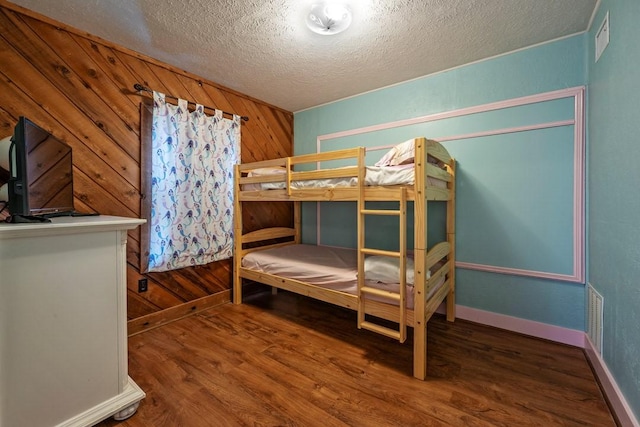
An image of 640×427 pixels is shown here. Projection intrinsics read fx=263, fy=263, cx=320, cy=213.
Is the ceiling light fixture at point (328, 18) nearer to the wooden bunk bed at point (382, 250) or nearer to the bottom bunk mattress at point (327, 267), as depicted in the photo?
the wooden bunk bed at point (382, 250)

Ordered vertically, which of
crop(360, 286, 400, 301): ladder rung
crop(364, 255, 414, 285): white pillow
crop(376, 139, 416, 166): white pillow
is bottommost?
crop(360, 286, 400, 301): ladder rung

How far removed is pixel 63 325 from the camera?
1.20 m

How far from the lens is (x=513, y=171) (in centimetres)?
218

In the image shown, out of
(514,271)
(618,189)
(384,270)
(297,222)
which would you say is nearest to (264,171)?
(297,222)

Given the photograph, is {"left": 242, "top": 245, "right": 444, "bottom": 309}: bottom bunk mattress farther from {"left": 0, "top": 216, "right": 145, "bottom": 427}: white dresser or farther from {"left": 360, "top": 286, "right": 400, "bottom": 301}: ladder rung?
{"left": 0, "top": 216, "right": 145, "bottom": 427}: white dresser

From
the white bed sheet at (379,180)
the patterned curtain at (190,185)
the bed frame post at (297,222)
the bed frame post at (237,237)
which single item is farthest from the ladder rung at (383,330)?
Result: the bed frame post at (297,222)

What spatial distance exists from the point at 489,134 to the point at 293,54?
5.95 feet

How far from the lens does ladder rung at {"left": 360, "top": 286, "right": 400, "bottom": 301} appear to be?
1.72 m

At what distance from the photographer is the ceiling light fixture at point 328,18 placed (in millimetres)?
1693

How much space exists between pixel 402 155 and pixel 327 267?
1.09m

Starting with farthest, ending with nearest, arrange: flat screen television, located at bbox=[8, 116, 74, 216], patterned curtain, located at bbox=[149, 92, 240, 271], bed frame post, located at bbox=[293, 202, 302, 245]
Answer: bed frame post, located at bbox=[293, 202, 302, 245] < patterned curtain, located at bbox=[149, 92, 240, 271] < flat screen television, located at bbox=[8, 116, 74, 216]

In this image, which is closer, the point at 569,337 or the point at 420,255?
the point at 420,255

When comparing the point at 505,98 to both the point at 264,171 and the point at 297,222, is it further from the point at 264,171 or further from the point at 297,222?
the point at 297,222

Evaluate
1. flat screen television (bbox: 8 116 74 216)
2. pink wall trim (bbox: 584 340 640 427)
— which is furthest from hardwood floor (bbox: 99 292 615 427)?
flat screen television (bbox: 8 116 74 216)
